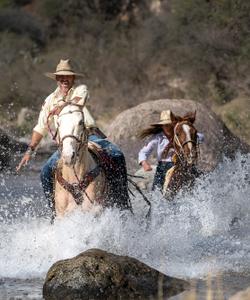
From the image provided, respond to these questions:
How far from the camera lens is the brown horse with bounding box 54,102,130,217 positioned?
10.3 meters

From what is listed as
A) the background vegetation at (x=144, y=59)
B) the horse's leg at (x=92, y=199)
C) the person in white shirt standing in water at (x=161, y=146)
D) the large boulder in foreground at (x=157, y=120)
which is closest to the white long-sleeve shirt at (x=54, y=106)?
the horse's leg at (x=92, y=199)

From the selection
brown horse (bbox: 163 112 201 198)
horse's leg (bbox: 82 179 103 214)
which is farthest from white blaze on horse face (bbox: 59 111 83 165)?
brown horse (bbox: 163 112 201 198)

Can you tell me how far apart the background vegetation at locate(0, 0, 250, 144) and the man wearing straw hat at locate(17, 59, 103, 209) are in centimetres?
1549

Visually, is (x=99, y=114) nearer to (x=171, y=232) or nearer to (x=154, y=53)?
(x=154, y=53)

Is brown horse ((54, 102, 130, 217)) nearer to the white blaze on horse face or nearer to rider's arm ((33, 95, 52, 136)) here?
the white blaze on horse face

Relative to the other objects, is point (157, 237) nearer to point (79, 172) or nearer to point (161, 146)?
point (79, 172)

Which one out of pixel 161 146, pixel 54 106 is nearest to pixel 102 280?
pixel 54 106

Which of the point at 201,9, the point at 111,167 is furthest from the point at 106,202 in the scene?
the point at 201,9

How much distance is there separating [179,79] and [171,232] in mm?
25764

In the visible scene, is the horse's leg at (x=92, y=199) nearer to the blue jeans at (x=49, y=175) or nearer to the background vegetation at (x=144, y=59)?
the blue jeans at (x=49, y=175)

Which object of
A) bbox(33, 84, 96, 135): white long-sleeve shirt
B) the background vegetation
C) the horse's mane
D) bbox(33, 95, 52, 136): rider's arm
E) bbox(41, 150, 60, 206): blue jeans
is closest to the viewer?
bbox(41, 150, 60, 206): blue jeans

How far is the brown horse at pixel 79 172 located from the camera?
10.3 metres

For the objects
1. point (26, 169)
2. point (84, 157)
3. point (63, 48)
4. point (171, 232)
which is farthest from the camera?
point (63, 48)

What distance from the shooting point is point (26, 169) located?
2328 centimetres
